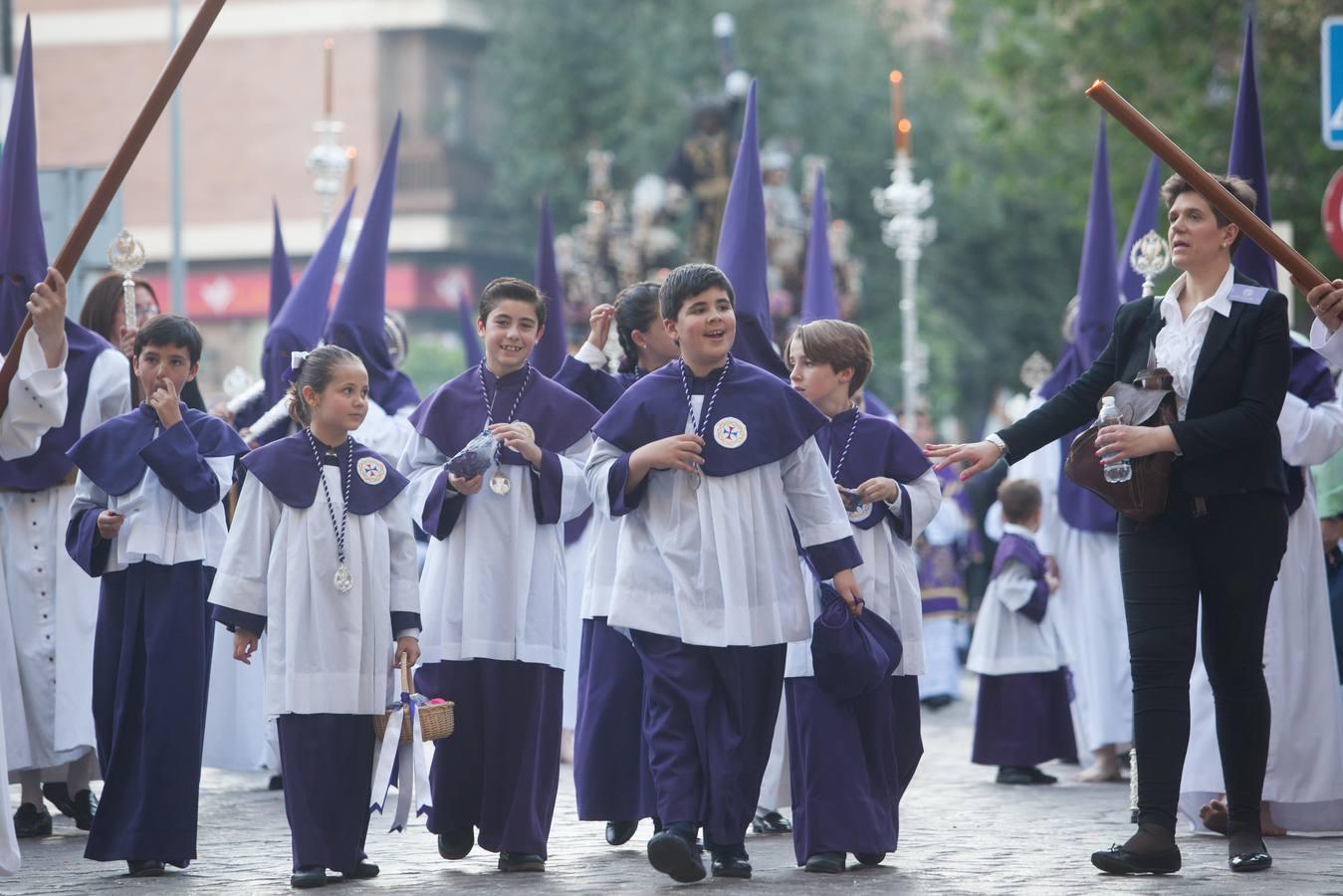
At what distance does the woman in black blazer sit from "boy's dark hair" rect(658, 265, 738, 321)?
91cm

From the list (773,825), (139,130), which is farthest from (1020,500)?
(139,130)

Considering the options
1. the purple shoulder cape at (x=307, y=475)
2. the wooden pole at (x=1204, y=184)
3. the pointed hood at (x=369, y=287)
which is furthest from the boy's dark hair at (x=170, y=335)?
the wooden pole at (x=1204, y=184)

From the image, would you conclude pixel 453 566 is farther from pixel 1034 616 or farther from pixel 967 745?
pixel 967 745

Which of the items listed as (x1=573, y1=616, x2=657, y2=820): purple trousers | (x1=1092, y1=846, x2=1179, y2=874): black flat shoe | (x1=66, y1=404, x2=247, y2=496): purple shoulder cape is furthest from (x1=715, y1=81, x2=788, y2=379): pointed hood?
(x1=1092, y1=846, x2=1179, y2=874): black flat shoe

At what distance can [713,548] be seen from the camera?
6684 millimetres

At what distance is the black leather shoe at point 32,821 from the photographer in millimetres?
8500

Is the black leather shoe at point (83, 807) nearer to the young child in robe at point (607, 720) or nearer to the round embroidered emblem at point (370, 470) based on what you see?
the young child in robe at point (607, 720)

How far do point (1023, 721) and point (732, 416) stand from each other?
4583 mm

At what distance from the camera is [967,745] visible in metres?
12.9

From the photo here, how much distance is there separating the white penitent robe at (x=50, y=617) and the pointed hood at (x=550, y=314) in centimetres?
210

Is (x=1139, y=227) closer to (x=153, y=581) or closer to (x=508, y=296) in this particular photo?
(x=508, y=296)

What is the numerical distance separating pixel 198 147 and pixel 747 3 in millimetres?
14632

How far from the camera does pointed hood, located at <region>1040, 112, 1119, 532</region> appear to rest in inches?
412

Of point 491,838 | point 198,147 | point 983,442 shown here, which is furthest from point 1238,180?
point 198,147
